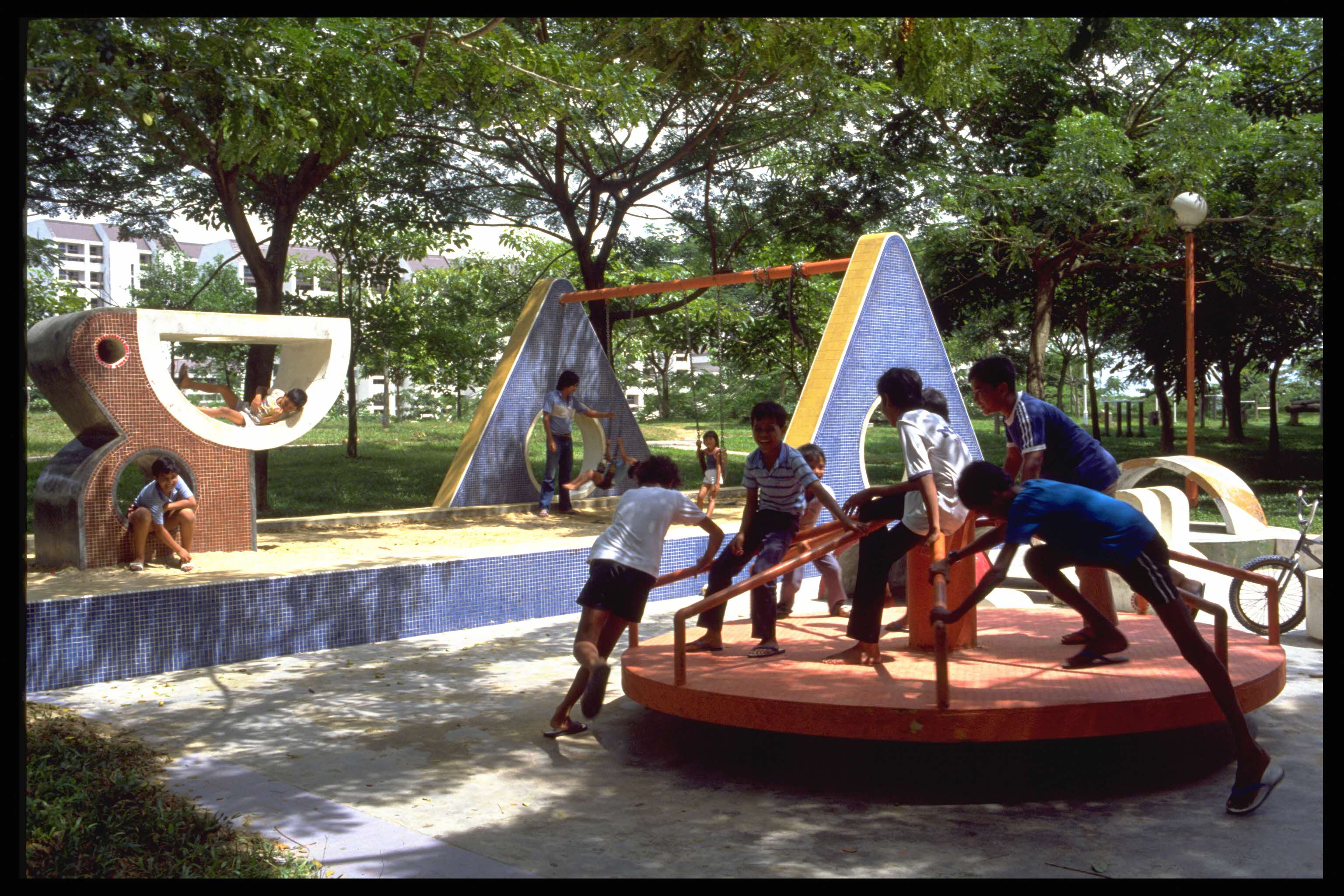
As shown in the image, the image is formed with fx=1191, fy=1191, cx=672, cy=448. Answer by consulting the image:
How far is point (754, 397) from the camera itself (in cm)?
3847

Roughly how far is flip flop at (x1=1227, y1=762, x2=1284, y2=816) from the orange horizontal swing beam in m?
9.61

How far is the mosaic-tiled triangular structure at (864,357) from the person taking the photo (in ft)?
43.2

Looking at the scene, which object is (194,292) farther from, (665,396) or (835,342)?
(835,342)

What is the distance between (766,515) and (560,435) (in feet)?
29.6

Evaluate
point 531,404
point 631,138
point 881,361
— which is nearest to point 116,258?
point 631,138

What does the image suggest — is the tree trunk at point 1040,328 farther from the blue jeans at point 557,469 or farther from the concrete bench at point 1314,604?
the concrete bench at point 1314,604

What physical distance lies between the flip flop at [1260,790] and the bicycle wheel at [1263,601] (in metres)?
3.62

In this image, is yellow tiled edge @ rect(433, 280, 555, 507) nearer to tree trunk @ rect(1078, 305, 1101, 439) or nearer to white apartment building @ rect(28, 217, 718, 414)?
tree trunk @ rect(1078, 305, 1101, 439)

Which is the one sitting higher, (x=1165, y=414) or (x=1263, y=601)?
(x=1165, y=414)

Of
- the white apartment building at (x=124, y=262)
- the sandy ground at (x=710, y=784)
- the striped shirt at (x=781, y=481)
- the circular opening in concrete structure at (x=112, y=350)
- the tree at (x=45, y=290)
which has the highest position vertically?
the white apartment building at (x=124, y=262)

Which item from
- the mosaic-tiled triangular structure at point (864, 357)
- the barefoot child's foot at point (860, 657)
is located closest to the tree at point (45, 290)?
the mosaic-tiled triangular structure at point (864, 357)

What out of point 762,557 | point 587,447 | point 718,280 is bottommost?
point 762,557

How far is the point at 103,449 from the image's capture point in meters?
10.1

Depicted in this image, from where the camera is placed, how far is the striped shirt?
6656 mm
